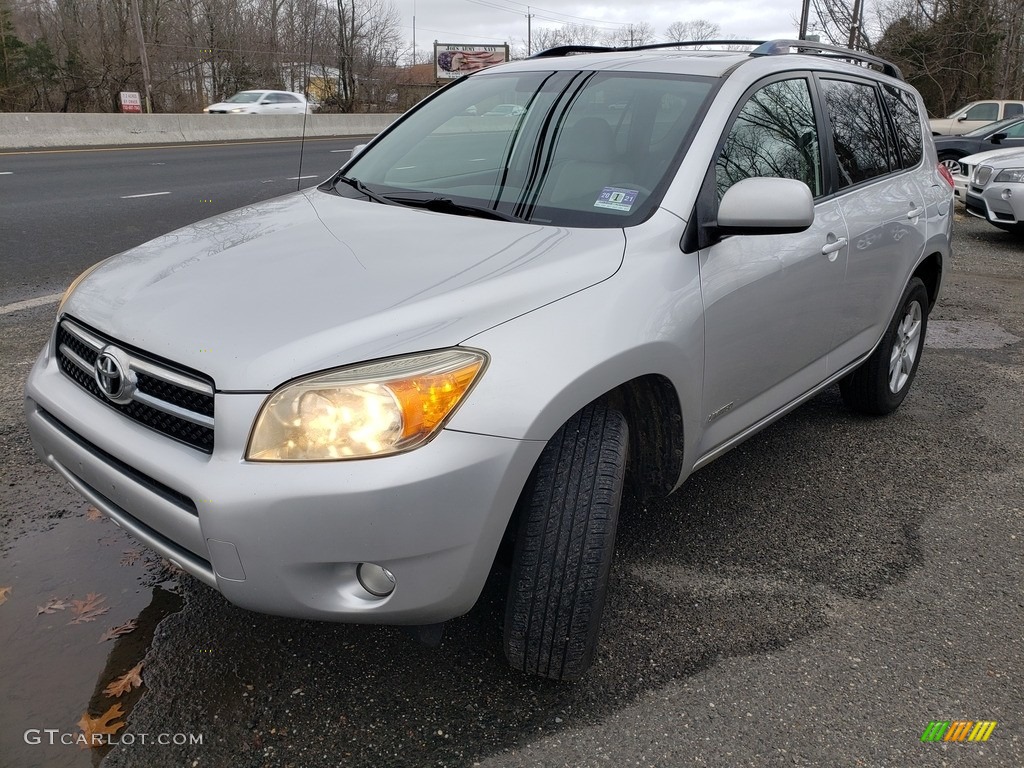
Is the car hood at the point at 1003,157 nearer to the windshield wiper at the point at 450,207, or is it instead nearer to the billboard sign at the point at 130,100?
the windshield wiper at the point at 450,207

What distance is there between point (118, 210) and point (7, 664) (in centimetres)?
812

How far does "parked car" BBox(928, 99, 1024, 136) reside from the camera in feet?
63.4

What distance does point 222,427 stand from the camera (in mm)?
1926

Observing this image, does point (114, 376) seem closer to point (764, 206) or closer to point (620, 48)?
point (764, 206)

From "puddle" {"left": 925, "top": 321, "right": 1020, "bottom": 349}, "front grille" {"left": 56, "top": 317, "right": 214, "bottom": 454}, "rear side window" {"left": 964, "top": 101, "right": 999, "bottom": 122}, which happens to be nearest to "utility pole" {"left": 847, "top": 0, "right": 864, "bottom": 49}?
"rear side window" {"left": 964, "top": 101, "right": 999, "bottom": 122}

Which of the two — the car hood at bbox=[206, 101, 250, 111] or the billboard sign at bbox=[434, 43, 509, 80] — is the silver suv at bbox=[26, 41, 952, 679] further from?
the billboard sign at bbox=[434, 43, 509, 80]

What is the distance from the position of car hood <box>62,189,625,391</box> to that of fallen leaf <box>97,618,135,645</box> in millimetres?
911

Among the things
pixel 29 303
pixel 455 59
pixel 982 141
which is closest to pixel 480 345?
pixel 29 303

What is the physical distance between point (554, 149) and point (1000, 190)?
337 inches

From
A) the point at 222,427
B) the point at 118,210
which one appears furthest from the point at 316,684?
the point at 118,210

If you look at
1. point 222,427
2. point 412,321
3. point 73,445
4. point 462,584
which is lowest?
point 462,584

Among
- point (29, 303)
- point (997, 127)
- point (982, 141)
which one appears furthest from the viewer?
point (997, 127)

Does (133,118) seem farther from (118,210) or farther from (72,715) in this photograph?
(72,715)

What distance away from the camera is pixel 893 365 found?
4238mm
